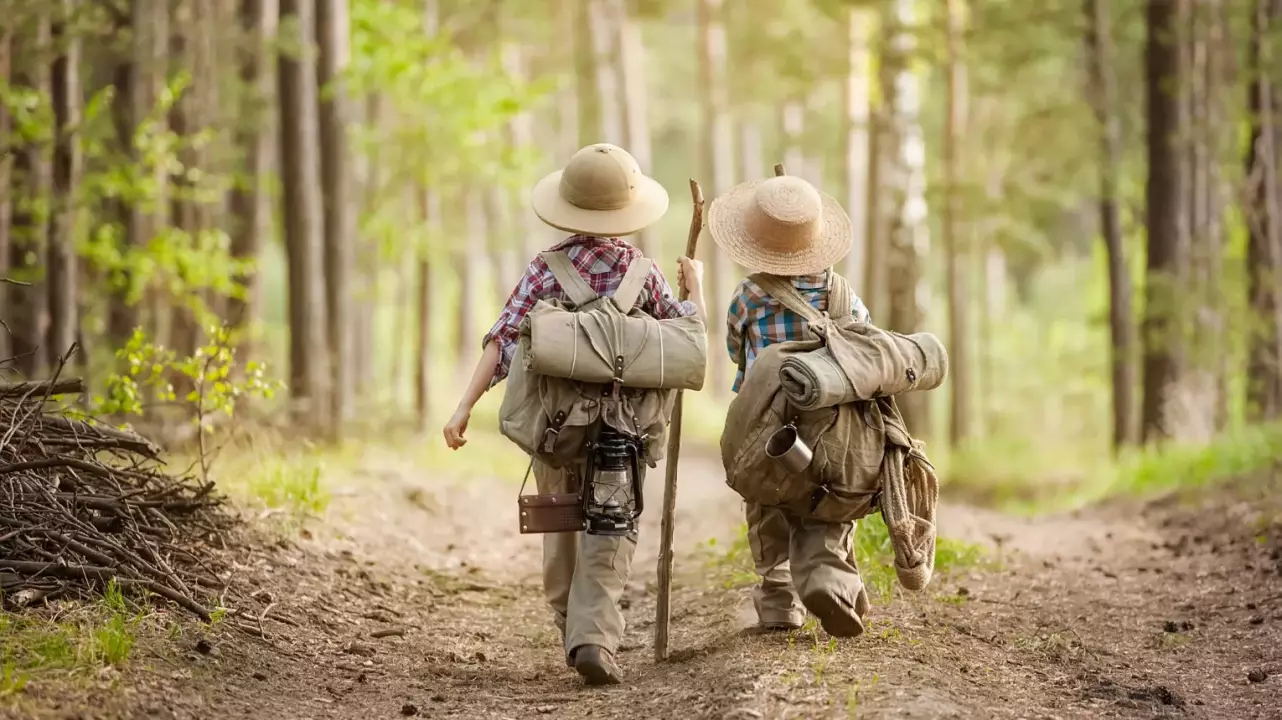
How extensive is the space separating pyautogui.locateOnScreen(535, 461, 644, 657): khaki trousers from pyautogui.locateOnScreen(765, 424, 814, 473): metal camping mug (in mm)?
772

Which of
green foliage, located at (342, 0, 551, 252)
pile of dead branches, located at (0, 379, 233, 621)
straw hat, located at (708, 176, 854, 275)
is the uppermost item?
green foliage, located at (342, 0, 551, 252)

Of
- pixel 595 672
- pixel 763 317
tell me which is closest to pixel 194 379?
pixel 595 672

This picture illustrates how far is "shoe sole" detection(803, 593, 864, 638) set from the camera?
5.36 meters

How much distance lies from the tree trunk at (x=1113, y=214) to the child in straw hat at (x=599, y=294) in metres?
12.4

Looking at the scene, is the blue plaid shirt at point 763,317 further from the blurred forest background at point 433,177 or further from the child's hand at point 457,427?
the blurred forest background at point 433,177

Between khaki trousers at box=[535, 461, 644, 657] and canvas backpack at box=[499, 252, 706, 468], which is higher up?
canvas backpack at box=[499, 252, 706, 468]

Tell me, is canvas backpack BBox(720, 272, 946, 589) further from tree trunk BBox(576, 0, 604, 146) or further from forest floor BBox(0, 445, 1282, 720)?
tree trunk BBox(576, 0, 604, 146)

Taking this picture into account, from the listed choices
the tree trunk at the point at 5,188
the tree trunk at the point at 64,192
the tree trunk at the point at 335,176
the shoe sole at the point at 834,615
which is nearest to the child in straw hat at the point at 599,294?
the shoe sole at the point at 834,615

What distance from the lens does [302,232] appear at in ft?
41.1

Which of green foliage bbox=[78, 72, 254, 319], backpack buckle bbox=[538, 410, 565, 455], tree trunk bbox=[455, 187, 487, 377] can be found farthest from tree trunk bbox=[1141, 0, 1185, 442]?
tree trunk bbox=[455, 187, 487, 377]

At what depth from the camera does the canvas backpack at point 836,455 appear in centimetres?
544

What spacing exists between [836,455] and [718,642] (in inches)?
45.5

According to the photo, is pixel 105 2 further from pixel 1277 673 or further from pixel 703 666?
pixel 1277 673

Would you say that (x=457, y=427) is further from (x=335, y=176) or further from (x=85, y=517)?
(x=335, y=176)
